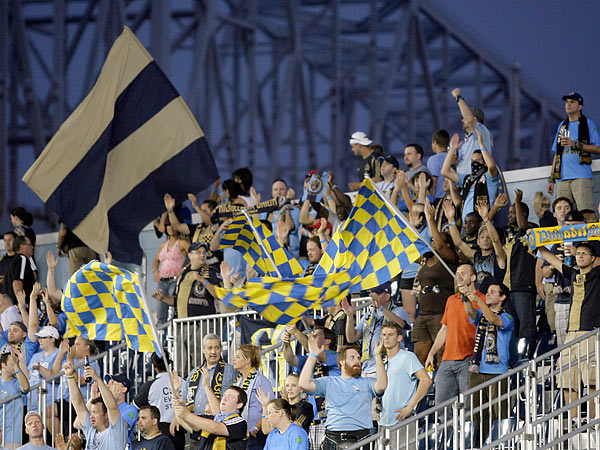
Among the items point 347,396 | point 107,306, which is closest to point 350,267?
point 347,396

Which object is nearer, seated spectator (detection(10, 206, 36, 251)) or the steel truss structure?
seated spectator (detection(10, 206, 36, 251))

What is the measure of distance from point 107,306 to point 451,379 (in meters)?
3.65

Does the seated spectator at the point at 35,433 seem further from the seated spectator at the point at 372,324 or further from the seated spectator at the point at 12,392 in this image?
the seated spectator at the point at 372,324

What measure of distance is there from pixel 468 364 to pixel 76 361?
565 cm

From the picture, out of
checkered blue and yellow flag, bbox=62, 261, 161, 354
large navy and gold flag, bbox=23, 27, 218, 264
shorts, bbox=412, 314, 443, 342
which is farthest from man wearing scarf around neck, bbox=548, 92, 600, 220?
checkered blue and yellow flag, bbox=62, 261, 161, 354

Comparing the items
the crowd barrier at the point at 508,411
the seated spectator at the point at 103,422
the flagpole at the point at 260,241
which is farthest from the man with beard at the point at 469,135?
the seated spectator at the point at 103,422

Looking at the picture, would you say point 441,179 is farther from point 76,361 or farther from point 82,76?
point 82,76

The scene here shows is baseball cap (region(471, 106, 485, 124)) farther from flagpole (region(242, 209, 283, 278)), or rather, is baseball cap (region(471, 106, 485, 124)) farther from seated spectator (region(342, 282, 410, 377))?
flagpole (region(242, 209, 283, 278))

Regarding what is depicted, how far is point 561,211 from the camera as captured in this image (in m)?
12.8

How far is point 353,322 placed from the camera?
1307 centimetres

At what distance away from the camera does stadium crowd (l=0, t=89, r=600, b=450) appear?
440 inches

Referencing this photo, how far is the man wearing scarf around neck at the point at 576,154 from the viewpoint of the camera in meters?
14.1

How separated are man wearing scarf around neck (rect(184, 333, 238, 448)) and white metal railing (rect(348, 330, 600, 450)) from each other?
5.23 feet

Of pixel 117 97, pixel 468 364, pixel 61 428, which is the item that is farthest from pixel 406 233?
pixel 61 428
